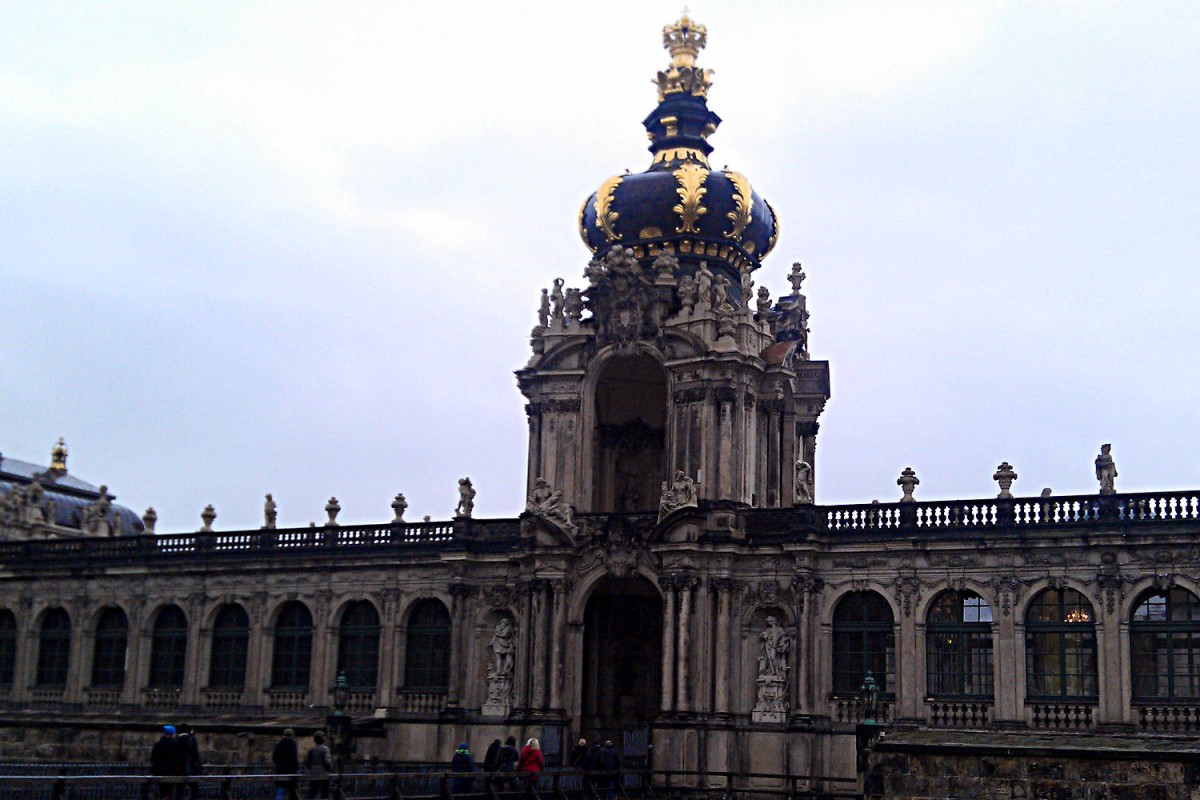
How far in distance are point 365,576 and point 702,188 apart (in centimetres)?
1583

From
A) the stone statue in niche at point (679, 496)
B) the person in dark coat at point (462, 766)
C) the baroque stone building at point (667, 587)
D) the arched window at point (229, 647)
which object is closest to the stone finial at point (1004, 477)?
the baroque stone building at point (667, 587)

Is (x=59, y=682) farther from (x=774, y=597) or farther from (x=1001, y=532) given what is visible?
(x=1001, y=532)

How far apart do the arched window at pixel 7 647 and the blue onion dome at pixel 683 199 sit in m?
24.4

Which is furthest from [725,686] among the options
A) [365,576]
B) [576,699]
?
[365,576]

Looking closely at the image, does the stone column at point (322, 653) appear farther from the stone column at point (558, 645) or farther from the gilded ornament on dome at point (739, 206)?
the gilded ornament on dome at point (739, 206)

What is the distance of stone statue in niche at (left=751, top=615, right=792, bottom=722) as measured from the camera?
41969mm

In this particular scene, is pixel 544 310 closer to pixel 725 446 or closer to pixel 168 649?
pixel 725 446

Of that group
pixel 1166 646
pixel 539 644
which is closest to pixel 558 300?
pixel 539 644

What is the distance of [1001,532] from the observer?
40062 mm

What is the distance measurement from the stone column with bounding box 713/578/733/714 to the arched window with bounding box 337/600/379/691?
1153 cm

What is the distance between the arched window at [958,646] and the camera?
40094 mm

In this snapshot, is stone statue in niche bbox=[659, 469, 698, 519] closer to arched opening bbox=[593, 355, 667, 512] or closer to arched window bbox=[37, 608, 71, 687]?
arched opening bbox=[593, 355, 667, 512]

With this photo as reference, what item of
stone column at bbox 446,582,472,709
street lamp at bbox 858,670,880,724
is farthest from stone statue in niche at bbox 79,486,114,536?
street lamp at bbox 858,670,880,724

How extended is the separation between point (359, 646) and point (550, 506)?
8.63 meters
